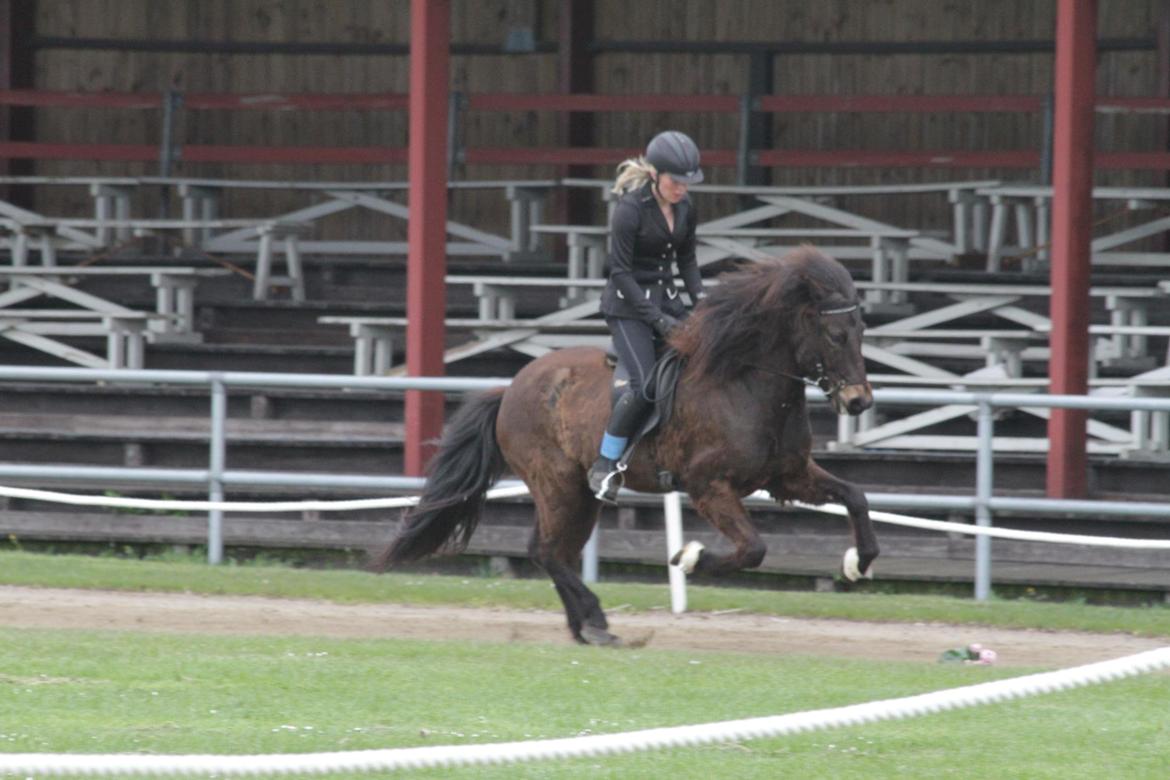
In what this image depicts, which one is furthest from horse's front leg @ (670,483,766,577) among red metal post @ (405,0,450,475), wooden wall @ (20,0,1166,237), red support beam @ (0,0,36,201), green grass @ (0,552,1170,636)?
red support beam @ (0,0,36,201)

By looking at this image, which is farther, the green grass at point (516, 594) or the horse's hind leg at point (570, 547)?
the green grass at point (516, 594)

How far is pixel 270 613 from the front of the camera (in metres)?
10.8

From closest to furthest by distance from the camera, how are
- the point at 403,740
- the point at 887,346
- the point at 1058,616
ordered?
1. the point at 403,740
2. the point at 1058,616
3. the point at 887,346

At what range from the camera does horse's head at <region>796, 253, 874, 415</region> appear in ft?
28.2

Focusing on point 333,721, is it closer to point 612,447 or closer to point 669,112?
point 612,447

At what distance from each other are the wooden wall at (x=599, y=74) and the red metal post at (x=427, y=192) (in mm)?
4622

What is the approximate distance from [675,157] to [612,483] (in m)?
1.56

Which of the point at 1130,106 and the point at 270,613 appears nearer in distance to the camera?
the point at 270,613

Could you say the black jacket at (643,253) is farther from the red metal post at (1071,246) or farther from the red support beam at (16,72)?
the red support beam at (16,72)

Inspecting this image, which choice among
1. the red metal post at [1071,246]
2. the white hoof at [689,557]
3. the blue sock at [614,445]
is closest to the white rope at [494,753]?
the white hoof at [689,557]

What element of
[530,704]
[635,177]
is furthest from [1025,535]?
[530,704]

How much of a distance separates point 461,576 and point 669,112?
727 centimetres

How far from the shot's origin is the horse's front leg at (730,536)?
8.78 meters

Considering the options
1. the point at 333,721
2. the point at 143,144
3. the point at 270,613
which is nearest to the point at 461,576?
the point at 270,613
